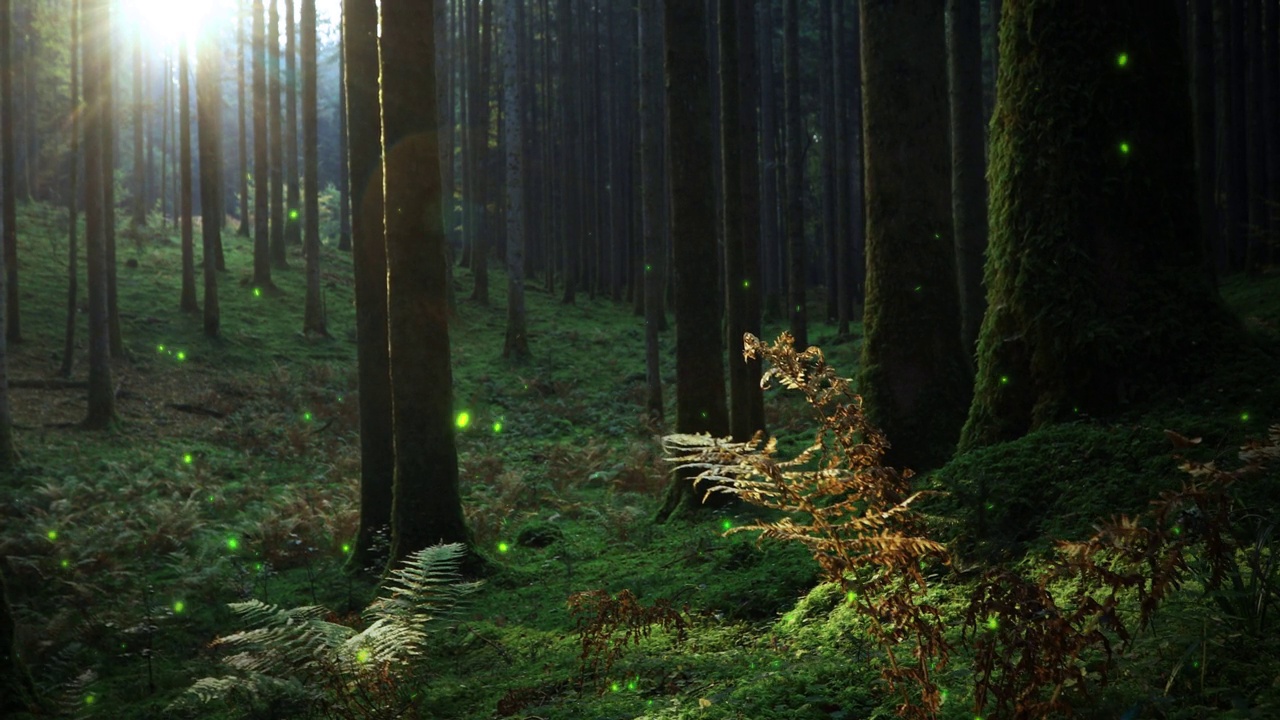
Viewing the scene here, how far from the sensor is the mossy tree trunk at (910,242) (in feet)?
21.6

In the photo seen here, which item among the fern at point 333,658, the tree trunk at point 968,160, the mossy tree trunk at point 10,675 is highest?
the tree trunk at point 968,160

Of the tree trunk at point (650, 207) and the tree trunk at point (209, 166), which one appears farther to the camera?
the tree trunk at point (209, 166)

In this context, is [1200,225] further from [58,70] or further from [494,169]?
[58,70]

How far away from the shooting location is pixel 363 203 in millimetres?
Answer: 9109

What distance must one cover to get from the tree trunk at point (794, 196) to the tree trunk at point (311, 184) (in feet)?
43.4

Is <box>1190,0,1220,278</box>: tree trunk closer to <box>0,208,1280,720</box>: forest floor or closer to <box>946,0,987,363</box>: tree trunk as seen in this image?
<box>0,208,1280,720</box>: forest floor

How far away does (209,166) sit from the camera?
81.3ft

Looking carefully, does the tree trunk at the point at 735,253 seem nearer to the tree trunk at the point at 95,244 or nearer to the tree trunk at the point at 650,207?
the tree trunk at the point at 650,207

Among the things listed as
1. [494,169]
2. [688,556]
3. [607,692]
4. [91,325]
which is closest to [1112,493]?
[607,692]

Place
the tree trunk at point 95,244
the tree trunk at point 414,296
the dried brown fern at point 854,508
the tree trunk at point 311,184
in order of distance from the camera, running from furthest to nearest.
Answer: the tree trunk at point 311,184, the tree trunk at point 95,244, the tree trunk at point 414,296, the dried brown fern at point 854,508

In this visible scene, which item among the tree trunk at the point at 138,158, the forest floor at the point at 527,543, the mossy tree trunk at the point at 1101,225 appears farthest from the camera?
the tree trunk at the point at 138,158

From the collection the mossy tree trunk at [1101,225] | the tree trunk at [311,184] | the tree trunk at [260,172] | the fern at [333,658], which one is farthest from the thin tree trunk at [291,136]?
the mossy tree trunk at [1101,225]

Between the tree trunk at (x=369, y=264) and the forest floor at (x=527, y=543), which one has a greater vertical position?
the tree trunk at (x=369, y=264)

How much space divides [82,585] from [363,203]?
4.70 m
